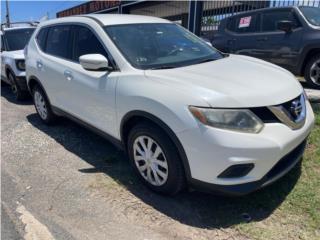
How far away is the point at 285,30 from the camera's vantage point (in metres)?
7.04

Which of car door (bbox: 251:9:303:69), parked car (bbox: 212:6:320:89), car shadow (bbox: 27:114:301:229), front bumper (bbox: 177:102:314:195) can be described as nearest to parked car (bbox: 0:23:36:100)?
car shadow (bbox: 27:114:301:229)

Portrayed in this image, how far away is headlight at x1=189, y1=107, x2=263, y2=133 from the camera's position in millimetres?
2727

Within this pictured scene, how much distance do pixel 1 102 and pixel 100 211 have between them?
5508 millimetres

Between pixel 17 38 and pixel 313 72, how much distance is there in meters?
6.90

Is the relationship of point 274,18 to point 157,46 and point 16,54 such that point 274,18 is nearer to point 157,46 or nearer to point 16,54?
point 157,46

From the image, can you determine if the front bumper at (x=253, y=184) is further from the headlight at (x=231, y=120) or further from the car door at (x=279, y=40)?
the car door at (x=279, y=40)

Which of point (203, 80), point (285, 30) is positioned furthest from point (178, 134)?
point (285, 30)

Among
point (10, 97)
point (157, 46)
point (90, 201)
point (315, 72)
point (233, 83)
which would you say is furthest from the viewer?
point (10, 97)

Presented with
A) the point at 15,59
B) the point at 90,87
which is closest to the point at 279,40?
the point at 90,87

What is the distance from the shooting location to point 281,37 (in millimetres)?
7164

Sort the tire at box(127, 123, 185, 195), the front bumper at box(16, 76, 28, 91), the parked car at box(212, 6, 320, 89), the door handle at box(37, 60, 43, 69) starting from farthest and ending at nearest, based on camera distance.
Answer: the front bumper at box(16, 76, 28, 91)
the parked car at box(212, 6, 320, 89)
the door handle at box(37, 60, 43, 69)
the tire at box(127, 123, 185, 195)

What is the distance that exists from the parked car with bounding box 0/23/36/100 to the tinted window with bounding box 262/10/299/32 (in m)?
5.43

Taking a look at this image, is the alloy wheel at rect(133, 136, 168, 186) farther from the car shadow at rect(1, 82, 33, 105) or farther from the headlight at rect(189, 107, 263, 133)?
the car shadow at rect(1, 82, 33, 105)

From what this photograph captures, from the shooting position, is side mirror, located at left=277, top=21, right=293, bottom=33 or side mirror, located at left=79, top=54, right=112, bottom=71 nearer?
side mirror, located at left=79, top=54, right=112, bottom=71
